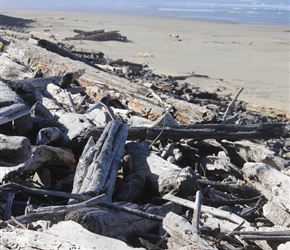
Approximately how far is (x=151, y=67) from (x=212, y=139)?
866cm

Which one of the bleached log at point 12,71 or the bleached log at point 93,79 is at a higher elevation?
the bleached log at point 12,71

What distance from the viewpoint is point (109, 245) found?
2.86 m

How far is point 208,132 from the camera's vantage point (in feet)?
17.0

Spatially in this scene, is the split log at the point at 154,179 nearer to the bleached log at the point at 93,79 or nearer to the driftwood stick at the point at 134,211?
the driftwood stick at the point at 134,211

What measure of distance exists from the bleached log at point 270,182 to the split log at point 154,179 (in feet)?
1.67

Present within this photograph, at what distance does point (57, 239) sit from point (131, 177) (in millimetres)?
1381

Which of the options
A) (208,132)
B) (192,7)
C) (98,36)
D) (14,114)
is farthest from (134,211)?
(192,7)

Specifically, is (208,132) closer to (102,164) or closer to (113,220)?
(102,164)

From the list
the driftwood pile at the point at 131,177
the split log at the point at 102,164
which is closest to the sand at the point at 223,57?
the driftwood pile at the point at 131,177

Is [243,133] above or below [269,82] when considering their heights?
above

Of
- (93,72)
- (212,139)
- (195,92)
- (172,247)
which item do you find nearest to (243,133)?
(212,139)

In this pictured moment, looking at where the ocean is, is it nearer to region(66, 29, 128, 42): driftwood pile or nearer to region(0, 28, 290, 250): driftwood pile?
region(66, 29, 128, 42): driftwood pile

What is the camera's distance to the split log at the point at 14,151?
2928 millimetres

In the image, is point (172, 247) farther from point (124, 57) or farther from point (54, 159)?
point (124, 57)
